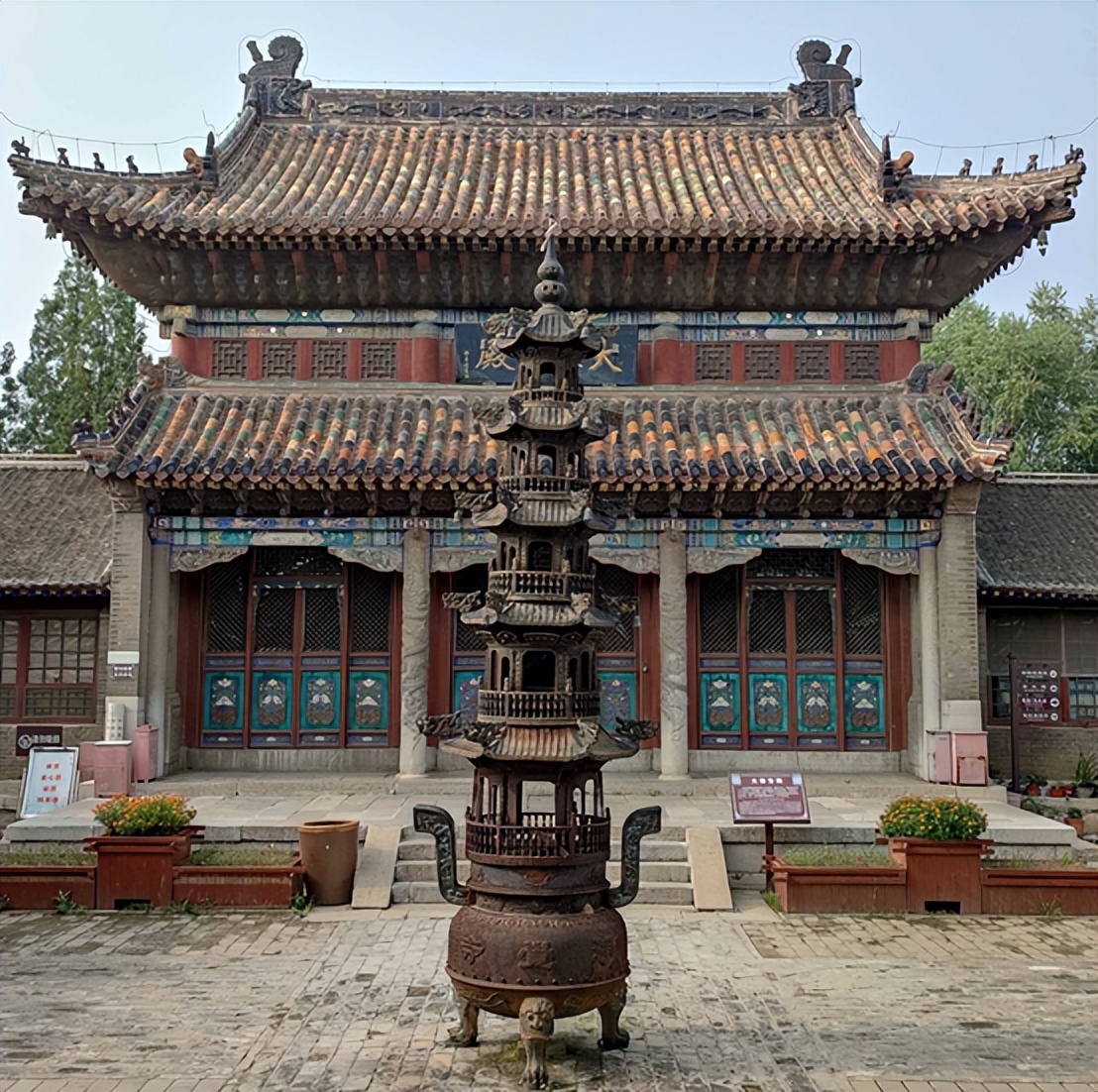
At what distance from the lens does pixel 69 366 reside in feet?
92.6

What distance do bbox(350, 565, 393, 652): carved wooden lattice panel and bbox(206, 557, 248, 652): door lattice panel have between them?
57.6 inches

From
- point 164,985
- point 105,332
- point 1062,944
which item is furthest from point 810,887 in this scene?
point 105,332

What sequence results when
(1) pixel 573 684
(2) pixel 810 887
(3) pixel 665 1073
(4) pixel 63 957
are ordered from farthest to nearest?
1. (2) pixel 810 887
2. (4) pixel 63 957
3. (1) pixel 573 684
4. (3) pixel 665 1073

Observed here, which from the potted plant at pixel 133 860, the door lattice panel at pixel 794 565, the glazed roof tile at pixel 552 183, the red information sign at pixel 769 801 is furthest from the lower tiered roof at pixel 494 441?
the potted plant at pixel 133 860

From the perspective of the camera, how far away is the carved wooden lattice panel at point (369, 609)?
15055 mm

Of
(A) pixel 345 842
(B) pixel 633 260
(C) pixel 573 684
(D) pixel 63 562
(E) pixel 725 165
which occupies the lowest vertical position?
(A) pixel 345 842

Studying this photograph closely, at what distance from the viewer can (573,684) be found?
7.17m

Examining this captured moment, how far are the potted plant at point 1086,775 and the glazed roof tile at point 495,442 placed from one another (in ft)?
15.9

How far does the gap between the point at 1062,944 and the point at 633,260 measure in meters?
9.61

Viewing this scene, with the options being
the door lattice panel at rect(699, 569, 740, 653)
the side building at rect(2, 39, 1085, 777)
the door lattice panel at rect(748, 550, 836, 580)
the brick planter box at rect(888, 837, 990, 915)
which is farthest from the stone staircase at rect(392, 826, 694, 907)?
the door lattice panel at rect(748, 550, 836, 580)

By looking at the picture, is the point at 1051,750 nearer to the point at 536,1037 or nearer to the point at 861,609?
the point at 861,609

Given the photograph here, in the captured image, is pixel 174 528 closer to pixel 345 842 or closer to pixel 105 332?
pixel 345 842

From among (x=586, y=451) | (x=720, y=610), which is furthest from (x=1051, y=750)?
(x=586, y=451)

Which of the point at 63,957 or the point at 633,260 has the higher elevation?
the point at 633,260
